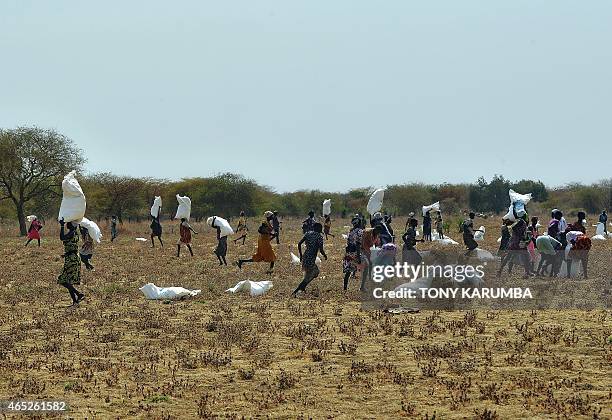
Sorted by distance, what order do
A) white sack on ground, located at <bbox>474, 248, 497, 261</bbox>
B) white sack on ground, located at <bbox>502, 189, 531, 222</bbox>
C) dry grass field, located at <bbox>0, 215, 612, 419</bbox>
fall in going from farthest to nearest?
white sack on ground, located at <bbox>474, 248, 497, 261</bbox>, white sack on ground, located at <bbox>502, 189, 531, 222</bbox>, dry grass field, located at <bbox>0, 215, 612, 419</bbox>

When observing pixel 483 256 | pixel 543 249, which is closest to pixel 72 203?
pixel 543 249

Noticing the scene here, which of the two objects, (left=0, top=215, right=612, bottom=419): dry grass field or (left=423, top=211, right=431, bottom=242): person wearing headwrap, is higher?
(left=423, top=211, right=431, bottom=242): person wearing headwrap

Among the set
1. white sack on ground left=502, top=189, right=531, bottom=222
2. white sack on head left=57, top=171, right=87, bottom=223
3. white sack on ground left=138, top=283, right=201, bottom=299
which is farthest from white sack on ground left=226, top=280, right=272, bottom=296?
white sack on ground left=502, top=189, right=531, bottom=222

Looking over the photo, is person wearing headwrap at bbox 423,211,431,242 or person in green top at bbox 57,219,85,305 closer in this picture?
person in green top at bbox 57,219,85,305

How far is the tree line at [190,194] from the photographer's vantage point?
46.0 metres

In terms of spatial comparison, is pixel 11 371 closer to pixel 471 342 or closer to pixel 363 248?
pixel 471 342

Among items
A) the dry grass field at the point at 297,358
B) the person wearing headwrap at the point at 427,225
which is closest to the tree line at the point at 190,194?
the person wearing headwrap at the point at 427,225

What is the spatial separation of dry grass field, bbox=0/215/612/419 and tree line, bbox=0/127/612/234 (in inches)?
1340

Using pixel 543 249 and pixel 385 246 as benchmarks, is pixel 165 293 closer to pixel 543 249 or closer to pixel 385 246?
pixel 385 246

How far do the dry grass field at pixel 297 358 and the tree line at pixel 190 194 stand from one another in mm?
34046

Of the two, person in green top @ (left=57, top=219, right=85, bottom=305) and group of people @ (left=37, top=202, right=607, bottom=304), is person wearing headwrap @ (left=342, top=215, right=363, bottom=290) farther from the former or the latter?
person in green top @ (left=57, top=219, right=85, bottom=305)

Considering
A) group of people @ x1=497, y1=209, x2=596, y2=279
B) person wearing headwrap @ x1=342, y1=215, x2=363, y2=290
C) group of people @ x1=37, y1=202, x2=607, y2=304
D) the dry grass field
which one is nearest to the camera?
the dry grass field

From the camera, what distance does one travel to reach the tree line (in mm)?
46000

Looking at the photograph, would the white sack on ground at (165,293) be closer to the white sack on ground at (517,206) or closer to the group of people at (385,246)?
the group of people at (385,246)
